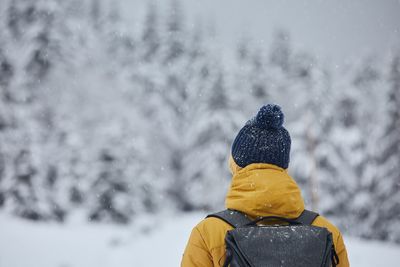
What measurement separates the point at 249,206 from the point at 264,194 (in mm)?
106

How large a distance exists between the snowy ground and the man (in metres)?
11.6

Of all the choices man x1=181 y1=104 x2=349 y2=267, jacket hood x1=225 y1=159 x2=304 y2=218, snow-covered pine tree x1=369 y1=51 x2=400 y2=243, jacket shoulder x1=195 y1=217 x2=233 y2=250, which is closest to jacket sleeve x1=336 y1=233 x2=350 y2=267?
man x1=181 y1=104 x2=349 y2=267

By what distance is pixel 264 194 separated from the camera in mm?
1984

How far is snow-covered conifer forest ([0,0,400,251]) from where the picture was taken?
774 inches

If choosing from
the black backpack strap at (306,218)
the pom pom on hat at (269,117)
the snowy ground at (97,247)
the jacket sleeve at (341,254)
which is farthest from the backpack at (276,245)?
the snowy ground at (97,247)

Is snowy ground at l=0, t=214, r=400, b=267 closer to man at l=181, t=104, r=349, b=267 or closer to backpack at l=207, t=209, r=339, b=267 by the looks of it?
man at l=181, t=104, r=349, b=267

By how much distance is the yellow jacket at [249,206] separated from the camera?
198cm

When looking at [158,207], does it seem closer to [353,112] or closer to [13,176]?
[13,176]

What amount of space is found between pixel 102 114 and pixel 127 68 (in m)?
4.66

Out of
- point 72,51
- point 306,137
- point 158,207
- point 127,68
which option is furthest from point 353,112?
point 72,51

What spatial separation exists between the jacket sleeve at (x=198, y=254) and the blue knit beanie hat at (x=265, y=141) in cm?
51

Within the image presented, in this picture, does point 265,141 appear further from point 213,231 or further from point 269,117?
point 213,231

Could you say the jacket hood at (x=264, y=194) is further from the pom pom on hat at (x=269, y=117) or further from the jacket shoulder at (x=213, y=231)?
the pom pom on hat at (x=269, y=117)

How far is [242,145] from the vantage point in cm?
225
